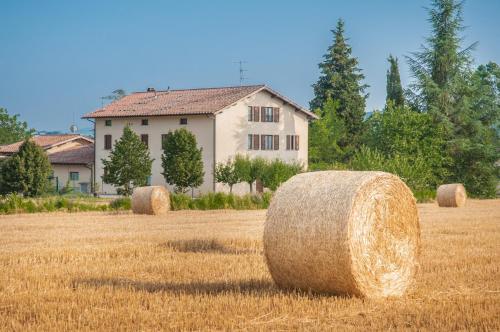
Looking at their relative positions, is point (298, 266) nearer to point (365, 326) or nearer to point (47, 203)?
point (365, 326)

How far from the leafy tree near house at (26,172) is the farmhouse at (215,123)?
17.4 metres

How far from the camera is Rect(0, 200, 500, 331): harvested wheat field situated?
10.1 meters

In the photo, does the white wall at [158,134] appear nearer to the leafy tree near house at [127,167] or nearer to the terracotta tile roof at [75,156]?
the terracotta tile roof at [75,156]

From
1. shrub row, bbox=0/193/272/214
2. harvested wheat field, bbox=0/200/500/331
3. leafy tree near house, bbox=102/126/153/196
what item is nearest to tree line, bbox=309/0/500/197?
leafy tree near house, bbox=102/126/153/196

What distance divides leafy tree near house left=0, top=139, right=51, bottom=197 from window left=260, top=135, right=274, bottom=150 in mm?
23234

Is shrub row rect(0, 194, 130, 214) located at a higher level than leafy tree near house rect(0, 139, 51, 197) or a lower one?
lower

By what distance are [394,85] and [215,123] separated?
22.5m

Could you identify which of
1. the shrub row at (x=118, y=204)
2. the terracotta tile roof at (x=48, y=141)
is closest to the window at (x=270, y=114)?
the terracotta tile roof at (x=48, y=141)

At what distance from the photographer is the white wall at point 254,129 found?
66.2 metres

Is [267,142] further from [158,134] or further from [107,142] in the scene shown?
[107,142]

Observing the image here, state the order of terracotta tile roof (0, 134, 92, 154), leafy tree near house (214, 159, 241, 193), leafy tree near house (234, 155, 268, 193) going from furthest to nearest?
1. terracotta tile roof (0, 134, 92, 154)
2. leafy tree near house (234, 155, 268, 193)
3. leafy tree near house (214, 159, 241, 193)

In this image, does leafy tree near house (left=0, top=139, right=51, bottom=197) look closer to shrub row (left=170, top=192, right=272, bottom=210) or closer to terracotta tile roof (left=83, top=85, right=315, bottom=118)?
shrub row (left=170, top=192, right=272, bottom=210)

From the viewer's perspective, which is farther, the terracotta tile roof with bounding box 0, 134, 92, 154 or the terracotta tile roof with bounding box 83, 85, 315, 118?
the terracotta tile roof with bounding box 0, 134, 92, 154

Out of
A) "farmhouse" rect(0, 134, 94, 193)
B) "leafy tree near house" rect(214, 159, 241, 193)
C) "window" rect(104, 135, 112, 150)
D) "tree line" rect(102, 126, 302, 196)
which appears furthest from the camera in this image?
"farmhouse" rect(0, 134, 94, 193)
